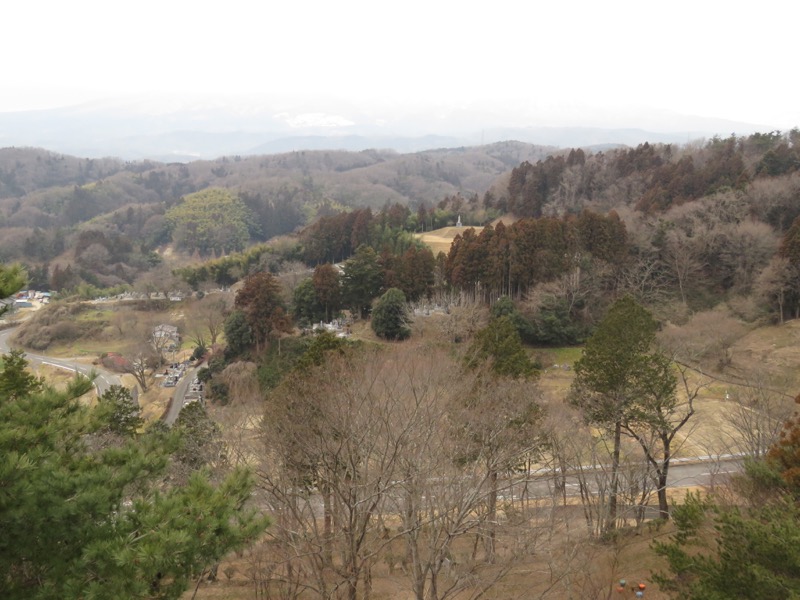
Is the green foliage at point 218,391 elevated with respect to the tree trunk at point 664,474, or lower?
lower

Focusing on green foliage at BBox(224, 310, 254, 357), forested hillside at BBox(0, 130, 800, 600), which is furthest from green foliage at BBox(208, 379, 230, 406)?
green foliage at BBox(224, 310, 254, 357)

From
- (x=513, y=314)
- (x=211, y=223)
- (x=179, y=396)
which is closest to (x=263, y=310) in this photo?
(x=179, y=396)

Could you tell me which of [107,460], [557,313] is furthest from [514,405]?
[557,313]

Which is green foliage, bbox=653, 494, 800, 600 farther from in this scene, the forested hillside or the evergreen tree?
the evergreen tree

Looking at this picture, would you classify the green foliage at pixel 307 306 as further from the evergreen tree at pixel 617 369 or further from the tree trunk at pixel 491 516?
the tree trunk at pixel 491 516

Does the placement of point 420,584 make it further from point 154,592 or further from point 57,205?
point 57,205

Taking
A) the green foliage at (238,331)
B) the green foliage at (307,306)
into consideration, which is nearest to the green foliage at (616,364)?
the green foliage at (238,331)

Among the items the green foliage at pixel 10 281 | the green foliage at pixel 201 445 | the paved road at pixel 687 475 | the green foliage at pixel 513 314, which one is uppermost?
→ the green foliage at pixel 10 281
